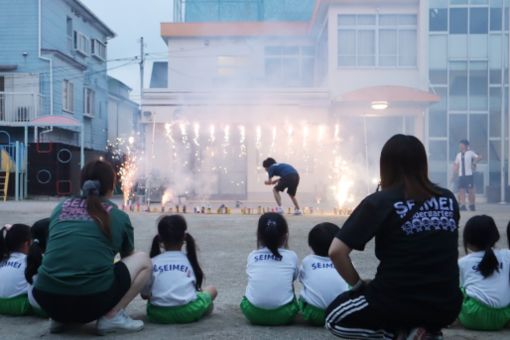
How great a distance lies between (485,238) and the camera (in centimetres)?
409

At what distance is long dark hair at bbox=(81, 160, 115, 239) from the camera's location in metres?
3.74

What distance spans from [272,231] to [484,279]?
1.53 m

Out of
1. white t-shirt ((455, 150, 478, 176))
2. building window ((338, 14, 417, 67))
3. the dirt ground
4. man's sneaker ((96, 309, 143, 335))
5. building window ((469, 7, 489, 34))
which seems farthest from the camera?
building window ((469, 7, 489, 34))

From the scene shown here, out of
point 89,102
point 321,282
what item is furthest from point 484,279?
point 89,102

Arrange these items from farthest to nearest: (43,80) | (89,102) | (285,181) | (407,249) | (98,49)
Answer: (98,49), (89,102), (43,80), (285,181), (407,249)

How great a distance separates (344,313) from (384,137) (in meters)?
17.6

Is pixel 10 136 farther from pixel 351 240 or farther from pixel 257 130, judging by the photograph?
pixel 351 240

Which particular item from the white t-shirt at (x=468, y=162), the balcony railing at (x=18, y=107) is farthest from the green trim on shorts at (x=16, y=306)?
the balcony railing at (x=18, y=107)

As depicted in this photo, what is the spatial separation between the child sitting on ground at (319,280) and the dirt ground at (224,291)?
5.3 inches

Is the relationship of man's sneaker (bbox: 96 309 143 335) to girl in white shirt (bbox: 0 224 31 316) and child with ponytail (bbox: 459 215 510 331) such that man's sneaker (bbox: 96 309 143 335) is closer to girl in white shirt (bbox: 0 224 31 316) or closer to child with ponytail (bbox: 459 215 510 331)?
girl in white shirt (bbox: 0 224 31 316)

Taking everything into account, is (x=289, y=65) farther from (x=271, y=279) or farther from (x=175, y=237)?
(x=271, y=279)

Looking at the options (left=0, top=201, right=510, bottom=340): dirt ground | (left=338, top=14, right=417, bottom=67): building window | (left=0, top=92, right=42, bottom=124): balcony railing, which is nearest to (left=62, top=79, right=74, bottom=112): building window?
(left=0, top=92, right=42, bottom=124): balcony railing

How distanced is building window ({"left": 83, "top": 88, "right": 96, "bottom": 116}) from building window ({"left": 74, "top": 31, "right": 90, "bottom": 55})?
6.12 feet

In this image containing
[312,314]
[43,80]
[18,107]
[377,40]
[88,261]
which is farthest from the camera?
[43,80]
